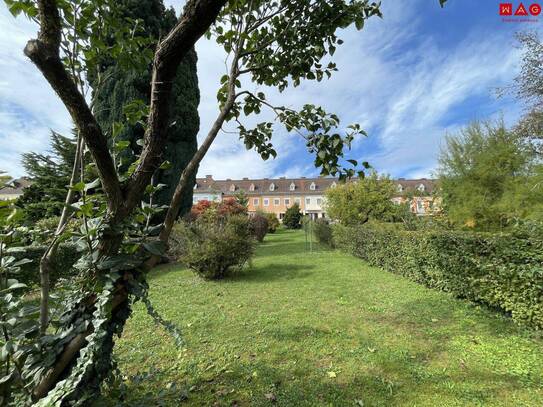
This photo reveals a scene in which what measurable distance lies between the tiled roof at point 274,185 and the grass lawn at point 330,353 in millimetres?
42792

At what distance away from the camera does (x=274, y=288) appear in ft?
20.5

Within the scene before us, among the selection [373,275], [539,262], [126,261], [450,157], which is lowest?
[373,275]

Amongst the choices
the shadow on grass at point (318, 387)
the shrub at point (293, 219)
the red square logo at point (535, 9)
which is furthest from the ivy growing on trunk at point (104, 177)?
the shrub at point (293, 219)

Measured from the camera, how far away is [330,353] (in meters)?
3.20

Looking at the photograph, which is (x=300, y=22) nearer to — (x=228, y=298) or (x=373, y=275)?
(x=228, y=298)

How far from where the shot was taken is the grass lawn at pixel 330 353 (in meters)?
2.45

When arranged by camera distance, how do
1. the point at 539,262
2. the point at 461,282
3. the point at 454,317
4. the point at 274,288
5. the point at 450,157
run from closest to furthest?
the point at 539,262, the point at 454,317, the point at 461,282, the point at 274,288, the point at 450,157

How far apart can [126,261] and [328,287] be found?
18.7 ft

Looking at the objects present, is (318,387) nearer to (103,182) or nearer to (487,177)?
(103,182)

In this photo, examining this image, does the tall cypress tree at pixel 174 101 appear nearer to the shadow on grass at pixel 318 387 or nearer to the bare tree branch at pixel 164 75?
the shadow on grass at pixel 318 387

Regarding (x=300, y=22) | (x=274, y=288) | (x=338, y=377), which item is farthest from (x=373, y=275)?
(x=300, y=22)

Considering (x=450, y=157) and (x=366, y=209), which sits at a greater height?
(x=450, y=157)

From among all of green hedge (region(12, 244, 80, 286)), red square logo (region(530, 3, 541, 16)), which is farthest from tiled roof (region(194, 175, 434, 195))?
red square logo (region(530, 3, 541, 16))

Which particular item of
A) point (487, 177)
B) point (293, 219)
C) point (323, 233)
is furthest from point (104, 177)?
point (293, 219)
